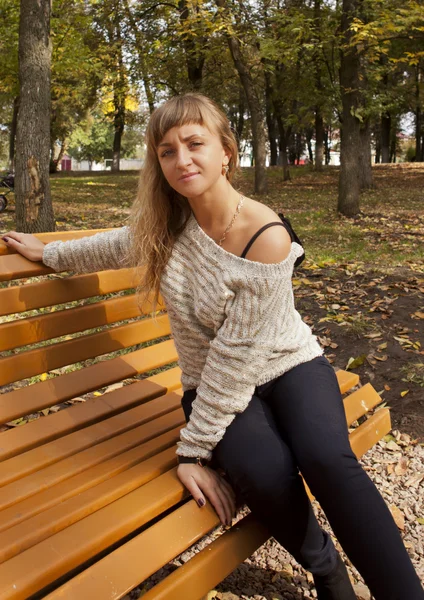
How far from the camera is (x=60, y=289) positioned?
2.55 m

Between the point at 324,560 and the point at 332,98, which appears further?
the point at 332,98

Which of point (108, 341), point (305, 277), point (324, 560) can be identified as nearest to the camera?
point (324, 560)

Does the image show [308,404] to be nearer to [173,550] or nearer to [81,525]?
[173,550]

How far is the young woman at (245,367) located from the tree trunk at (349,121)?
8.80 m

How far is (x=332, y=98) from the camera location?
57.3ft

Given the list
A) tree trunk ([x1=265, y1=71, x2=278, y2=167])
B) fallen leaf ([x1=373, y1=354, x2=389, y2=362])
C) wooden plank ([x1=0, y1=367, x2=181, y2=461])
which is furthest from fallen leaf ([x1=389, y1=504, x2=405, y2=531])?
Answer: tree trunk ([x1=265, y1=71, x2=278, y2=167])

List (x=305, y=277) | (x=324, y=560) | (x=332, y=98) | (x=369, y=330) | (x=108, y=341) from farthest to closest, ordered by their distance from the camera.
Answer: (x=332, y=98), (x=305, y=277), (x=369, y=330), (x=108, y=341), (x=324, y=560)

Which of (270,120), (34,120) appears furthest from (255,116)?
(270,120)

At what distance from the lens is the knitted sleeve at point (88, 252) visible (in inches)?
98.1

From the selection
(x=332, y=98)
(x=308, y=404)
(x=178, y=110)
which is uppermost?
(x=332, y=98)

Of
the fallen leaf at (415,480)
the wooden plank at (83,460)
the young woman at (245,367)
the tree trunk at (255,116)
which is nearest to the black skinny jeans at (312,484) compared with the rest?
the young woman at (245,367)

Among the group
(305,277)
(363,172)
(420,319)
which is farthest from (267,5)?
(420,319)

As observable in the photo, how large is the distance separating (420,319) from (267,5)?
13.7m

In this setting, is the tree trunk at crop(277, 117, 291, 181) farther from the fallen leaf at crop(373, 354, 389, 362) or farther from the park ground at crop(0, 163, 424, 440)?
the fallen leaf at crop(373, 354, 389, 362)
